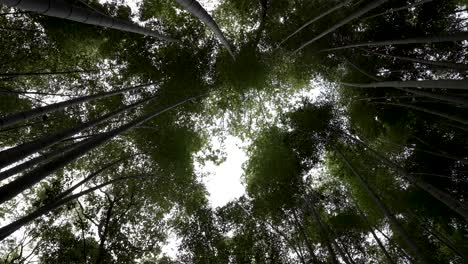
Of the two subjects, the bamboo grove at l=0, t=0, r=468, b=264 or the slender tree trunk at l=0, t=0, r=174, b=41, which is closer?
the slender tree trunk at l=0, t=0, r=174, b=41

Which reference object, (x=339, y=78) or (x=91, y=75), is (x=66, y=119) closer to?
(x=91, y=75)

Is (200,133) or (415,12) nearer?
(415,12)

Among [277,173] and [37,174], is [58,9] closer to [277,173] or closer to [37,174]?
[37,174]

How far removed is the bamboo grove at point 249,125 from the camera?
9.16 meters

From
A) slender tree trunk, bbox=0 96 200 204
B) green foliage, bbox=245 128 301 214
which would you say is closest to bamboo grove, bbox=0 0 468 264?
green foliage, bbox=245 128 301 214

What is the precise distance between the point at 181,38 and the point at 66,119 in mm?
4701

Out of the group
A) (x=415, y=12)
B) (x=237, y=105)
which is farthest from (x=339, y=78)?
(x=237, y=105)

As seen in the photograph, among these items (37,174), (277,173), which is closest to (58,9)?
(37,174)

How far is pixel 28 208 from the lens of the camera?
12.5m

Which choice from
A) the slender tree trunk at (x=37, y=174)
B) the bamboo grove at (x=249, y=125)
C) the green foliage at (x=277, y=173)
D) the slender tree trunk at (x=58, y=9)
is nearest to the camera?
the slender tree trunk at (x=58, y=9)

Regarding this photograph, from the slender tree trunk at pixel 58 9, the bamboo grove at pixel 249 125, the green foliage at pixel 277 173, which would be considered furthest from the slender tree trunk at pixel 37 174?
the green foliage at pixel 277 173

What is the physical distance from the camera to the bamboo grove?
360 inches

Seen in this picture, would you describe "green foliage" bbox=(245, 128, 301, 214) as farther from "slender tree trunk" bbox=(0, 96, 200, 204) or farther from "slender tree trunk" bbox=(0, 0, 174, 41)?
"slender tree trunk" bbox=(0, 0, 174, 41)

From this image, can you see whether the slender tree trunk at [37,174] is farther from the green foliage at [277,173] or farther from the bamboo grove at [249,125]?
the green foliage at [277,173]
